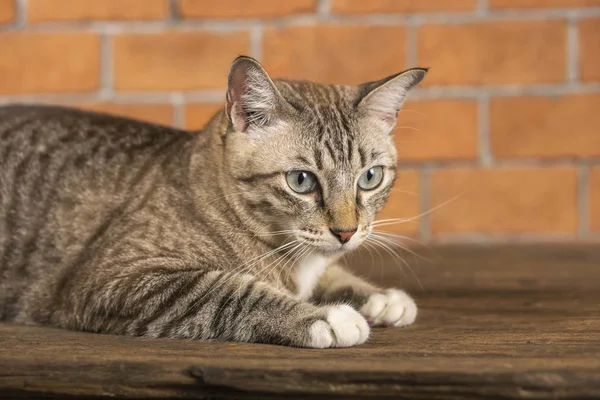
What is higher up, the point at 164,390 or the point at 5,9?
the point at 5,9

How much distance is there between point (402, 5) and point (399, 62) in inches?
6.4

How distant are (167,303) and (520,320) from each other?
1.98 feet

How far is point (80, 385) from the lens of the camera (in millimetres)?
1013

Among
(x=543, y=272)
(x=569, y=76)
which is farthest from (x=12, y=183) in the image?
(x=569, y=76)

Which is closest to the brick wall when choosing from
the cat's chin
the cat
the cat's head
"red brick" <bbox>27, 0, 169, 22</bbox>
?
"red brick" <bbox>27, 0, 169, 22</bbox>

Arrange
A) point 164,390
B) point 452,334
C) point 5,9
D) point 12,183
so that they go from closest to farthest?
point 164,390 → point 452,334 → point 12,183 → point 5,9

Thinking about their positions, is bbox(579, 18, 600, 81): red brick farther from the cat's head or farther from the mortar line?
the cat's head

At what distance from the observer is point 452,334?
1.26m

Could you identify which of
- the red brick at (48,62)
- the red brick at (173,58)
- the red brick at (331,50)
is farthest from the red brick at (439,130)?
the red brick at (48,62)

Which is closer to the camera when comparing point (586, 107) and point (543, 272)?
point (543, 272)

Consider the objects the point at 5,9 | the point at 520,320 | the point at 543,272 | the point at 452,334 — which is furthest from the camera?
the point at 5,9

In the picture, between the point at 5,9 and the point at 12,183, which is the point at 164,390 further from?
the point at 5,9

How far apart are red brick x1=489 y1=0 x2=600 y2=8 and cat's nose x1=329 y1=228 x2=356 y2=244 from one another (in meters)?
1.23

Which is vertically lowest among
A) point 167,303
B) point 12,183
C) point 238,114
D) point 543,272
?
point 543,272
